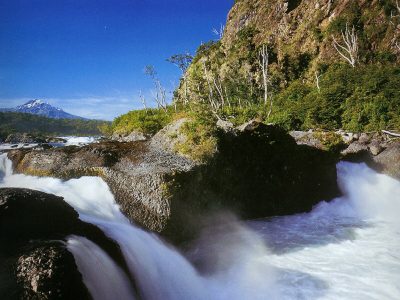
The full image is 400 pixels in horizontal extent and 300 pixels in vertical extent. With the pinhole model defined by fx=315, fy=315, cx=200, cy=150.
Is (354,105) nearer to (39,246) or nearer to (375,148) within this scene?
(375,148)

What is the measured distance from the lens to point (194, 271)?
789cm

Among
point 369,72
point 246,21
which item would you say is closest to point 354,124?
point 369,72

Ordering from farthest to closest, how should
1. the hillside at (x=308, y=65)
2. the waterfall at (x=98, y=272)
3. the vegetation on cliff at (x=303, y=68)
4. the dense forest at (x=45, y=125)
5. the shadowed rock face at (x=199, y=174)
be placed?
1. the dense forest at (x=45, y=125)
2. the hillside at (x=308, y=65)
3. the vegetation on cliff at (x=303, y=68)
4. the shadowed rock face at (x=199, y=174)
5. the waterfall at (x=98, y=272)

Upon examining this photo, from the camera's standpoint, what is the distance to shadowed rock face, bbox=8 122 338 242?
866cm

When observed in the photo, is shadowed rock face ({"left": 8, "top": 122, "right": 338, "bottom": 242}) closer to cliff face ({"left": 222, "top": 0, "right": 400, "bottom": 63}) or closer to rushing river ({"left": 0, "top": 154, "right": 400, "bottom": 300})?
rushing river ({"left": 0, "top": 154, "right": 400, "bottom": 300})

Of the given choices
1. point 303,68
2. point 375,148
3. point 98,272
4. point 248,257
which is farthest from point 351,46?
point 98,272

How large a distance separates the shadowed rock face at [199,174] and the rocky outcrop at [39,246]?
7.33ft

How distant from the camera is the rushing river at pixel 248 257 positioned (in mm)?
6461

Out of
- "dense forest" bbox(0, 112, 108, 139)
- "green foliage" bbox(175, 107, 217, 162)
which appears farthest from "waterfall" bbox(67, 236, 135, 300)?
"dense forest" bbox(0, 112, 108, 139)

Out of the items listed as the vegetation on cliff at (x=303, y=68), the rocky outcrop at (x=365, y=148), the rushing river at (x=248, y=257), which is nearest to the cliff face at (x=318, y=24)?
the vegetation on cliff at (x=303, y=68)

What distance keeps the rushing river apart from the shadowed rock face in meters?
0.47

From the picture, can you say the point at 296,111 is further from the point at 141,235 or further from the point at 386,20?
the point at 141,235

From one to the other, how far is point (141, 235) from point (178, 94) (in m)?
64.8

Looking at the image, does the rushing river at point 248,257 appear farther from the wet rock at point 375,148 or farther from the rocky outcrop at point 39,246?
the wet rock at point 375,148
